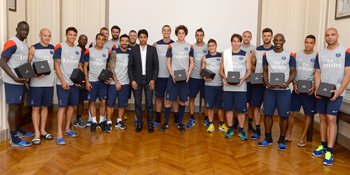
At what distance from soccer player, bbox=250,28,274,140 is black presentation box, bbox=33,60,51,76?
2850 mm

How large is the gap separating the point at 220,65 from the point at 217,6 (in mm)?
2154

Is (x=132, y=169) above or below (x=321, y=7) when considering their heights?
below

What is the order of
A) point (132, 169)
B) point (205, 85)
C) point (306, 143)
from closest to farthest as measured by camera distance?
point (132, 169) < point (306, 143) < point (205, 85)

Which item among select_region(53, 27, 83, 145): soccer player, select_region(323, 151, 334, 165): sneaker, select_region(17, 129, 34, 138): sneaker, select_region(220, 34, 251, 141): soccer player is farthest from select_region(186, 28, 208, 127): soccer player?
select_region(17, 129, 34, 138): sneaker

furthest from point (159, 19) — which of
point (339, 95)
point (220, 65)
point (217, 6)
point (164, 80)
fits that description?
point (339, 95)

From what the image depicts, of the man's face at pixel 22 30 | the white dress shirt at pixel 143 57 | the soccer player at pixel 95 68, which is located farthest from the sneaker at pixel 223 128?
the man's face at pixel 22 30

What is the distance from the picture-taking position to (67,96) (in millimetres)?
4582

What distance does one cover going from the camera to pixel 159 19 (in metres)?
6.93

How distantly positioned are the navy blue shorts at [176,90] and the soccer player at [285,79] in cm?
124

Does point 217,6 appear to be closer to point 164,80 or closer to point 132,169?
point 164,80

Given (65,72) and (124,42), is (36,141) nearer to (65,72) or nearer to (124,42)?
(65,72)

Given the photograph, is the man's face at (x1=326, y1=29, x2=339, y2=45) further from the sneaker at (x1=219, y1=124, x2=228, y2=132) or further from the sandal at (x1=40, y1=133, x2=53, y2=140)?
the sandal at (x1=40, y1=133, x2=53, y2=140)

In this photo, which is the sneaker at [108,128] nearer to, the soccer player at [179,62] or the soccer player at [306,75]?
the soccer player at [179,62]

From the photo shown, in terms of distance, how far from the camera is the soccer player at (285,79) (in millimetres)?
4496
